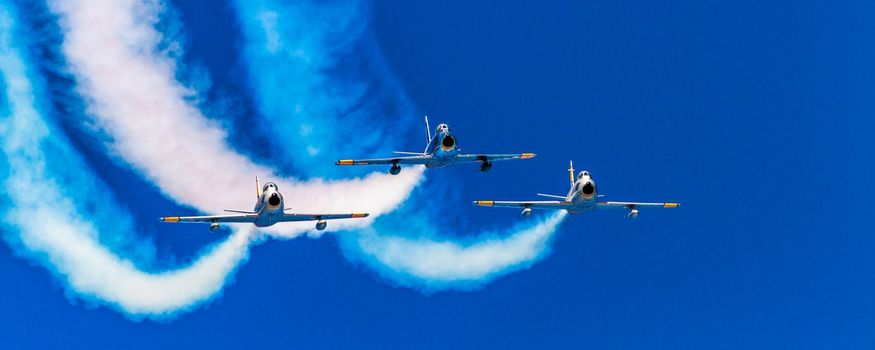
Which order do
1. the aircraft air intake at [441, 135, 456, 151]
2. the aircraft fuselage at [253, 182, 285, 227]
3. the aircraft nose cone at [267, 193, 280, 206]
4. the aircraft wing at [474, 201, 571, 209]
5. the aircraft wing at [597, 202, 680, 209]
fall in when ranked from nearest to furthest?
the aircraft nose cone at [267, 193, 280, 206] < the aircraft fuselage at [253, 182, 285, 227] < the aircraft air intake at [441, 135, 456, 151] < the aircraft wing at [474, 201, 571, 209] < the aircraft wing at [597, 202, 680, 209]

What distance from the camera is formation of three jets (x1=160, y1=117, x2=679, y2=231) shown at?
14750 centimetres

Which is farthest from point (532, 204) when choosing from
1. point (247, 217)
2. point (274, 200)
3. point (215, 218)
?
point (215, 218)

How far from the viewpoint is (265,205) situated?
5768 inches

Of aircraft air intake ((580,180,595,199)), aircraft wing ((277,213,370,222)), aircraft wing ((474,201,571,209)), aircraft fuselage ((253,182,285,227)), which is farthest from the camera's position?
aircraft wing ((474,201,571,209))

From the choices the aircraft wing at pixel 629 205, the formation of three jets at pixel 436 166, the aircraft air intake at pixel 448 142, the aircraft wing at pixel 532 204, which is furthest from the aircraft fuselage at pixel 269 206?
the aircraft wing at pixel 629 205

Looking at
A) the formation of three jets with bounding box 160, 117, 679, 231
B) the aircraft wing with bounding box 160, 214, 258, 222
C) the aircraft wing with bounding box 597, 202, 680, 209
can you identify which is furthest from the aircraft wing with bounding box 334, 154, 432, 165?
the aircraft wing with bounding box 597, 202, 680, 209

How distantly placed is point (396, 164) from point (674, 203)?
92.7ft

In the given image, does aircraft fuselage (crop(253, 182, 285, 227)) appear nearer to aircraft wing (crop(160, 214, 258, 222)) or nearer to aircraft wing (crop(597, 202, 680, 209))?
aircraft wing (crop(160, 214, 258, 222))

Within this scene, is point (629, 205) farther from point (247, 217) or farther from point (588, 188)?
point (247, 217)

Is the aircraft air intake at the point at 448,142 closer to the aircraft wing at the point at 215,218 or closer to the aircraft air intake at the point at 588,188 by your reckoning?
the aircraft air intake at the point at 588,188

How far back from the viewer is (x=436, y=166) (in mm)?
155250

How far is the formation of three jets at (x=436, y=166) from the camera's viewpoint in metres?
148

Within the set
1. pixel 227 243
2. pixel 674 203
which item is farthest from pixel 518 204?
pixel 227 243

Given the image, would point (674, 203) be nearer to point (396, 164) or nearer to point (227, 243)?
point (396, 164)
